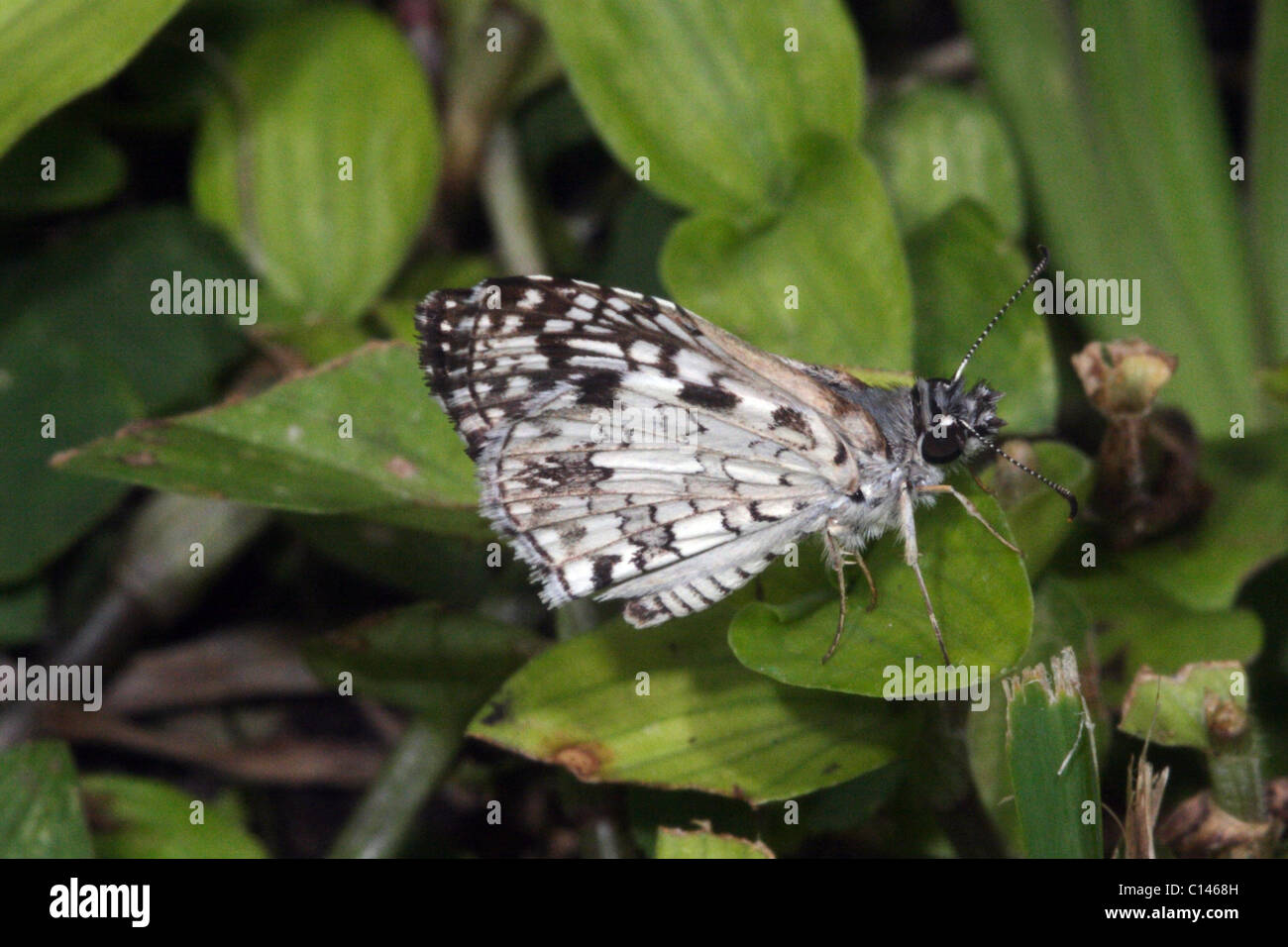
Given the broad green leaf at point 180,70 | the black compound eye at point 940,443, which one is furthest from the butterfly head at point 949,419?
the broad green leaf at point 180,70

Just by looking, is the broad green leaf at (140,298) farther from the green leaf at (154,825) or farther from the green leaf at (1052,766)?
the green leaf at (1052,766)

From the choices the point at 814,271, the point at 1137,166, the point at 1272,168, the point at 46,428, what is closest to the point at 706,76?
the point at 814,271

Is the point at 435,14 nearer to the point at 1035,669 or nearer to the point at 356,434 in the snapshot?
the point at 356,434

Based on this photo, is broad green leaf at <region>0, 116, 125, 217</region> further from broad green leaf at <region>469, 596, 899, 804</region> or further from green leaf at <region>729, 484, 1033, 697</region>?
green leaf at <region>729, 484, 1033, 697</region>

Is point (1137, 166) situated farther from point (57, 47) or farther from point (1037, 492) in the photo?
point (57, 47)

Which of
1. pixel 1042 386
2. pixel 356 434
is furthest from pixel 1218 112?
pixel 356 434

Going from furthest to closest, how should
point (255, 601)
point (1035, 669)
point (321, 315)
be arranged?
point (255, 601)
point (321, 315)
point (1035, 669)

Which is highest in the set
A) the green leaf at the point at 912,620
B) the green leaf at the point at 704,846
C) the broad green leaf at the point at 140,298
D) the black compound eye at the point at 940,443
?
the broad green leaf at the point at 140,298

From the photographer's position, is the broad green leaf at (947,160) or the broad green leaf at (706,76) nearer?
the broad green leaf at (706,76)
